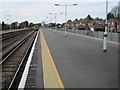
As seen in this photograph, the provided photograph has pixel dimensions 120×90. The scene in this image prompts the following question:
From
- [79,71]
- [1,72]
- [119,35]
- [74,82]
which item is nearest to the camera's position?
[74,82]

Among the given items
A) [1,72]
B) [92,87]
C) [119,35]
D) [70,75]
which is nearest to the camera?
[92,87]

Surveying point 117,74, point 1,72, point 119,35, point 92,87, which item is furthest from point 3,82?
point 119,35

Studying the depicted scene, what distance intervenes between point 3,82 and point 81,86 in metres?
3.48

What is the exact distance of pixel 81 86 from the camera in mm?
6863

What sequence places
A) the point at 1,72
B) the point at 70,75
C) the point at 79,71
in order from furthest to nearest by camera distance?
the point at 1,72 → the point at 79,71 → the point at 70,75

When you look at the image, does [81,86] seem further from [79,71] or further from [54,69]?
[54,69]

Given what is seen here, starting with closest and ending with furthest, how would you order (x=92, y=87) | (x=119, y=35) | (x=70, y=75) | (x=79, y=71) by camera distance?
(x=92, y=87)
(x=70, y=75)
(x=79, y=71)
(x=119, y=35)

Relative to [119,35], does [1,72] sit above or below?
below

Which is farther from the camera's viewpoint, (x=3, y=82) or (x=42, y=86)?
(x=3, y=82)

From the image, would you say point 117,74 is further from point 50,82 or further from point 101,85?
point 50,82

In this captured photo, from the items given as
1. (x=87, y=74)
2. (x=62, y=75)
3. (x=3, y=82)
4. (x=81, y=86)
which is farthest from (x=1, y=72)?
(x=81, y=86)

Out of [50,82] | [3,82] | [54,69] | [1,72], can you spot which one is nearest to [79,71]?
[54,69]

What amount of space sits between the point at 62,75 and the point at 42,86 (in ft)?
4.98

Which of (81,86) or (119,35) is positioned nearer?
(81,86)
